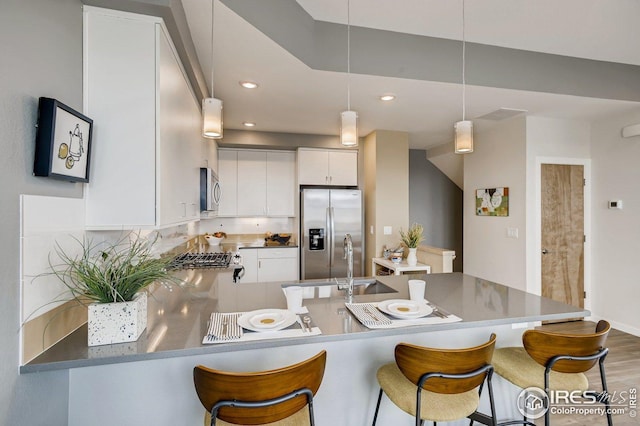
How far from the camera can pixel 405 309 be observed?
5.19 ft

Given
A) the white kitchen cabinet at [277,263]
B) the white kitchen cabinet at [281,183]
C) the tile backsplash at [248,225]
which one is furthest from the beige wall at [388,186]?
the tile backsplash at [248,225]

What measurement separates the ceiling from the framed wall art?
103 centimetres

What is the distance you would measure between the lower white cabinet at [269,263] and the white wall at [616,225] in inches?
154

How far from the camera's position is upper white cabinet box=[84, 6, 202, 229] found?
1.44m

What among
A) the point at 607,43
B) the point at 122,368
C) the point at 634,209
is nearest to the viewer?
the point at 122,368

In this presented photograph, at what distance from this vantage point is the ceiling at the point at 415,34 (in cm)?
218

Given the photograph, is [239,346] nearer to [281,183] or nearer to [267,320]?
[267,320]

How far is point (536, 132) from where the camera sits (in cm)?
372

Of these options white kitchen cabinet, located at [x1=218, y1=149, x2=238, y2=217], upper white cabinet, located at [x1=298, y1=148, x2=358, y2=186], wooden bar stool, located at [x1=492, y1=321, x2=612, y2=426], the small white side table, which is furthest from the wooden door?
white kitchen cabinet, located at [x1=218, y1=149, x2=238, y2=217]

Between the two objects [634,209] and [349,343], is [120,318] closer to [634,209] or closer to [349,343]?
[349,343]

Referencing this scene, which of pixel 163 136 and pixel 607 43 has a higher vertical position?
pixel 607 43

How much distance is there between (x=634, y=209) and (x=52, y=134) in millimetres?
5094

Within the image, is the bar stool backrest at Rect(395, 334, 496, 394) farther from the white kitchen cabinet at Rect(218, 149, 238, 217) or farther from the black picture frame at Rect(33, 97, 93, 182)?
the white kitchen cabinet at Rect(218, 149, 238, 217)

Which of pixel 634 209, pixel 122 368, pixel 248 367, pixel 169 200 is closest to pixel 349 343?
pixel 248 367
